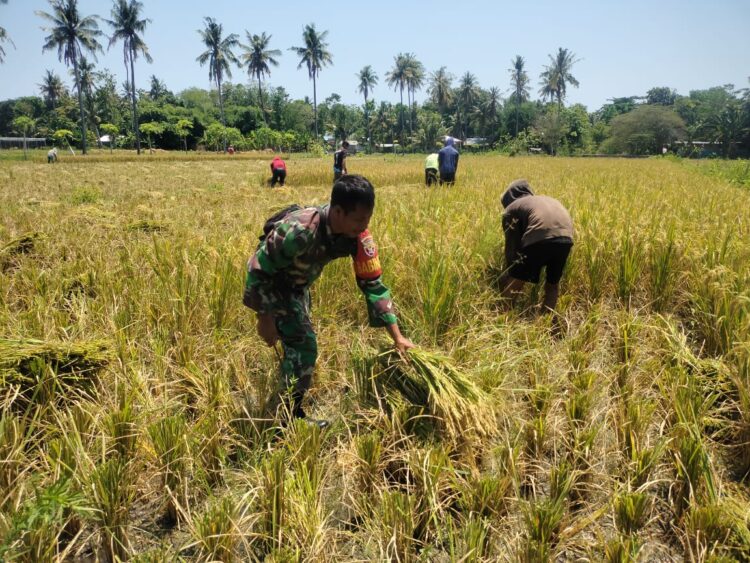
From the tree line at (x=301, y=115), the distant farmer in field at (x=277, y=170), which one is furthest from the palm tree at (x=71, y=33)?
the distant farmer in field at (x=277, y=170)

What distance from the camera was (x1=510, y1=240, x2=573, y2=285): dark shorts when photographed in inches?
124

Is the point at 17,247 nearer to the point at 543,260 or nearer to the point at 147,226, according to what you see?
the point at 147,226

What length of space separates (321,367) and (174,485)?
0.99 m

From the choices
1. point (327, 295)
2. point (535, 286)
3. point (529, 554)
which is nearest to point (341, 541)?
point (529, 554)

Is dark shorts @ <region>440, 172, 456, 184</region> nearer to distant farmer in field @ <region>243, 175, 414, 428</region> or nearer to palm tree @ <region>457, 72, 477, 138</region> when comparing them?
distant farmer in field @ <region>243, 175, 414, 428</region>

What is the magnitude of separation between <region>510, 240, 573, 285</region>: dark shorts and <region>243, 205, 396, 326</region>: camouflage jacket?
155cm

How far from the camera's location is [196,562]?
1.41m

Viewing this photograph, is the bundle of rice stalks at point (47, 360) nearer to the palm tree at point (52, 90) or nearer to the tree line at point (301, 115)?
the tree line at point (301, 115)

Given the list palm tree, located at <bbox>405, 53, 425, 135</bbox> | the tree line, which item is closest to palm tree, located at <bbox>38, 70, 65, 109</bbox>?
the tree line

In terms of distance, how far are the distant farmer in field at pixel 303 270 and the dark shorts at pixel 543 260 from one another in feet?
5.12

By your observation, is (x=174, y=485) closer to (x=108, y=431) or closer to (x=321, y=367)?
(x=108, y=431)

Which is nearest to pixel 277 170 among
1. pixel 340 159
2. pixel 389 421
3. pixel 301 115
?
pixel 340 159

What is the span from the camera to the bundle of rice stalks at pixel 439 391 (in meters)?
1.83

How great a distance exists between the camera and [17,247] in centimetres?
388
